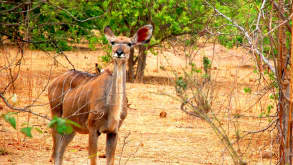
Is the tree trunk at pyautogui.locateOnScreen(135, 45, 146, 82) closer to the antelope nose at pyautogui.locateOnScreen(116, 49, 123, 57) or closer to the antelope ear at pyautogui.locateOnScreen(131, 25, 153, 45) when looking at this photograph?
the antelope ear at pyautogui.locateOnScreen(131, 25, 153, 45)

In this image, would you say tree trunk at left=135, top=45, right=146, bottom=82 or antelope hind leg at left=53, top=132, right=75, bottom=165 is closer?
antelope hind leg at left=53, top=132, right=75, bottom=165

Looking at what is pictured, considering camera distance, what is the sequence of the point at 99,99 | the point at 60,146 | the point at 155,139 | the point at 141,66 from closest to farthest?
the point at 99,99 < the point at 60,146 < the point at 155,139 < the point at 141,66

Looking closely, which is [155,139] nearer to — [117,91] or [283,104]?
[117,91]

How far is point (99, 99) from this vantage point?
5.85 m

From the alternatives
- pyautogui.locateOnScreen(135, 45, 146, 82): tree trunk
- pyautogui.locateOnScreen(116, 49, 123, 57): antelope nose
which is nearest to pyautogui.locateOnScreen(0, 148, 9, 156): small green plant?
pyautogui.locateOnScreen(116, 49, 123, 57): antelope nose

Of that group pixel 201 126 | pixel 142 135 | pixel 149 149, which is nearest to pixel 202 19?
pixel 201 126

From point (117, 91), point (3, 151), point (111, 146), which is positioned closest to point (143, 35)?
point (117, 91)

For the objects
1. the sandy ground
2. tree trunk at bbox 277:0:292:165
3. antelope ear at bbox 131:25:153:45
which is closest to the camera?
tree trunk at bbox 277:0:292:165

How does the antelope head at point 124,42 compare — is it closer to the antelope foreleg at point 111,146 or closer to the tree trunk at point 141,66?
the antelope foreleg at point 111,146

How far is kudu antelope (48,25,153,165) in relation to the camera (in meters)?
5.77

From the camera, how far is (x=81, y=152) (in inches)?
287

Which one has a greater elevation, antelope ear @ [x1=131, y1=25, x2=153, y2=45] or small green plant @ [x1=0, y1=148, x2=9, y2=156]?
antelope ear @ [x1=131, y1=25, x2=153, y2=45]

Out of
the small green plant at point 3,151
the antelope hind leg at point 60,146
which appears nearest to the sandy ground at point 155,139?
the small green plant at point 3,151

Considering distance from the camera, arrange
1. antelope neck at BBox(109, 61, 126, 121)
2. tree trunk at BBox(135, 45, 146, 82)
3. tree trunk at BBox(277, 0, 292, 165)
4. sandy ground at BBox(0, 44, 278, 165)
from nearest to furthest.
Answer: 1. tree trunk at BBox(277, 0, 292, 165)
2. antelope neck at BBox(109, 61, 126, 121)
3. sandy ground at BBox(0, 44, 278, 165)
4. tree trunk at BBox(135, 45, 146, 82)
